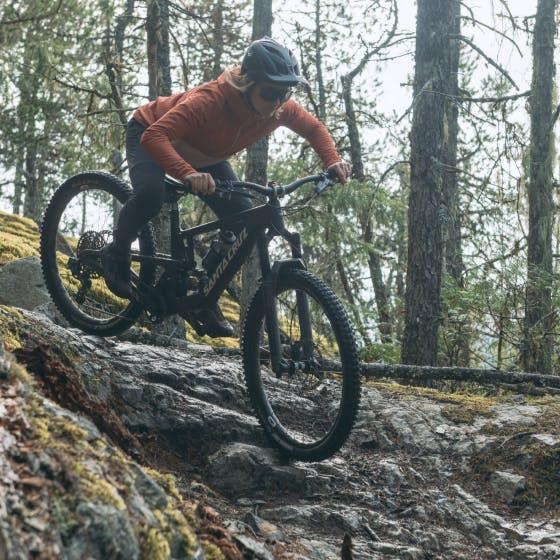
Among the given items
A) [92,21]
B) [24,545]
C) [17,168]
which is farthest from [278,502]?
[17,168]

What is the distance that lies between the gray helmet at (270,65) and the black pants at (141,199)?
0.94 meters

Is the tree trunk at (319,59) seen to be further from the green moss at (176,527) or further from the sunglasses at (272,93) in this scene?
the green moss at (176,527)

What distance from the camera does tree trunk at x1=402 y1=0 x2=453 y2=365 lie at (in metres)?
9.23

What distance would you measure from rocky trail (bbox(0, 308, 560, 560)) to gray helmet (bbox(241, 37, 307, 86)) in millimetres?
2081

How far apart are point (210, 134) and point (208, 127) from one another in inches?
2.7

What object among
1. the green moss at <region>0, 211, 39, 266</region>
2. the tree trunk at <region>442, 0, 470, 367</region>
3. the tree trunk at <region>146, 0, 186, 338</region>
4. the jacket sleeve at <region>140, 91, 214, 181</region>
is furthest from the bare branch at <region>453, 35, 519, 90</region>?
the green moss at <region>0, 211, 39, 266</region>

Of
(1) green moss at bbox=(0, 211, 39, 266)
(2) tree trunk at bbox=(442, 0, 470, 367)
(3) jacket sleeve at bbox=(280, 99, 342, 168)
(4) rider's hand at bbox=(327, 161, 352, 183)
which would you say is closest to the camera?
(4) rider's hand at bbox=(327, 161, 352, 183)

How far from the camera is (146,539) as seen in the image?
2549 mm

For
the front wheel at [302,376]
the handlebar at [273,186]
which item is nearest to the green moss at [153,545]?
the front wheel at [302,376]

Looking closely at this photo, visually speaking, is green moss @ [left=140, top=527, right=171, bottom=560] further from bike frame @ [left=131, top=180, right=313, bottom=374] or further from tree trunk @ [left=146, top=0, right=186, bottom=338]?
tree trunk @ [left=146, top=0, right=186, bottom=338]

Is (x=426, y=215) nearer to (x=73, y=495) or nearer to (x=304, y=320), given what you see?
(x=304, y=320)

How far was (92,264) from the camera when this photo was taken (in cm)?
596

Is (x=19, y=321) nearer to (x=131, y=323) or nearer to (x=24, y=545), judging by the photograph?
(x=131, y=323)

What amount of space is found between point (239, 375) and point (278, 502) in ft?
5.21
